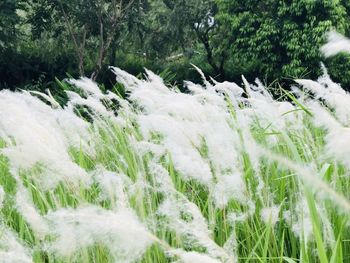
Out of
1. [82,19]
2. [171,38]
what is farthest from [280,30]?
[82,19]

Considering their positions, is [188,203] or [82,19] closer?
[188,203]

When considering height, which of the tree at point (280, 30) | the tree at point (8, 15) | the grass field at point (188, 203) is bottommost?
the grass field at point (188, 203)

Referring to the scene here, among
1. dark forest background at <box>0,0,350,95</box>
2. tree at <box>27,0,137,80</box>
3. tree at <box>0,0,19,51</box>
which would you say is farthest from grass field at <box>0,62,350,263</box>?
tree at <box>27,0,137,80</box>

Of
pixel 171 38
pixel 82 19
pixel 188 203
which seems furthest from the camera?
pixel 171 38

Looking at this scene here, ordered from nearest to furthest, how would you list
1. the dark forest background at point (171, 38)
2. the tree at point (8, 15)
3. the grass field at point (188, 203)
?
1. the grass field at point (188, 203)
2. the tree at point (8, 15)
3. the dark forest background at point (171, 38)

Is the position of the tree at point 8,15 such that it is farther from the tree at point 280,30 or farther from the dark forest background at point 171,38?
the tree at point 280,30

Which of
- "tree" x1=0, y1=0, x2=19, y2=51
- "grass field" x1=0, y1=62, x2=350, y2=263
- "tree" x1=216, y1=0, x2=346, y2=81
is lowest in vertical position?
"grass field" x1=0, y1=62, x2=350, y2=263

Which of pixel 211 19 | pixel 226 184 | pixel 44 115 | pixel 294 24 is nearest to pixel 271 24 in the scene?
pixel 294 24

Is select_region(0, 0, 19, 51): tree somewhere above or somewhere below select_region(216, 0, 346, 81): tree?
above

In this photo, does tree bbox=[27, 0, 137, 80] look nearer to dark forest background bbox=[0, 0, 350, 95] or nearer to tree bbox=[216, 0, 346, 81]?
dark forest background bbox=[0, 0, 350, 95]

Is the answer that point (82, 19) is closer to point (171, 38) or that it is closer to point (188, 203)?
point (171, 38)

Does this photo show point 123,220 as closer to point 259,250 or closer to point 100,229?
point 100,229

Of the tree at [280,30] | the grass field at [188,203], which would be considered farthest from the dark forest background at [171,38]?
the grass field at [188,203]

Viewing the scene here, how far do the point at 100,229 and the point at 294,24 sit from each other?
15158 mm
